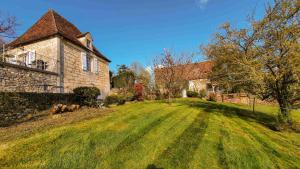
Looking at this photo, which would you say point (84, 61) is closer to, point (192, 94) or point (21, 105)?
point (21, 105)

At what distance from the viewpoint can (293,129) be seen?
22.6 feet

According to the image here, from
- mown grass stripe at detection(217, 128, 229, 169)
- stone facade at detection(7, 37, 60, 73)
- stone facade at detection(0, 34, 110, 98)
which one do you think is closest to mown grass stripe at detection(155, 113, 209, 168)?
mown grass stripe at detection(217, 128, 229, 169)

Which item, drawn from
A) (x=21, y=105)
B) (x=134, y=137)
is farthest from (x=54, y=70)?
(x=134, y=137)

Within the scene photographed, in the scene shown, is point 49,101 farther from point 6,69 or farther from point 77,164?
point 77,164

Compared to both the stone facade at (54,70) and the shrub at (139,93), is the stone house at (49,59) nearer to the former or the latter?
the stone facade at (54,70)

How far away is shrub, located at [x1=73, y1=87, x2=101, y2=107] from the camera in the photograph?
33.4 feet

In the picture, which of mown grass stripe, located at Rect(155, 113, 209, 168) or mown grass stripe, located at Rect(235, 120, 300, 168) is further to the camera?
mown grass stripe, located at Rect(235, 120, 300, 168)

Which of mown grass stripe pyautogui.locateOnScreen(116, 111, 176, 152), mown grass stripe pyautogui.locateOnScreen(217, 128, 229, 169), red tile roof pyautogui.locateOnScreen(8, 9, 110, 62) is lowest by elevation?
mown grass stripe pyautogui.locateOnScreen(217, 128, 229, 169)

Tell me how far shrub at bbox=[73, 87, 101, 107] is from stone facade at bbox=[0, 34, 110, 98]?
161 centimetres

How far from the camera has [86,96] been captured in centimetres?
1028

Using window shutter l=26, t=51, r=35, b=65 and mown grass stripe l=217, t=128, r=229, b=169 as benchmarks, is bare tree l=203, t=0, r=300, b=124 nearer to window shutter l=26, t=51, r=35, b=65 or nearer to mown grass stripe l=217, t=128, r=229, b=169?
→ mown grass stripe l=217, t=128, r=229, b=169

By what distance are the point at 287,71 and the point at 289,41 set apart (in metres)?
1.20

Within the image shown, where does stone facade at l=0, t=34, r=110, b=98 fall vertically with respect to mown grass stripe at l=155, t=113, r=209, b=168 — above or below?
above

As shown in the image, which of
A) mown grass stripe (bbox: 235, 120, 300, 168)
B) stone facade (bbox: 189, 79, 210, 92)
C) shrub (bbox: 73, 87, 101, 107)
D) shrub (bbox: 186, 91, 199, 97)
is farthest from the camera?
stone facade (bbox: 189, 79, 210, 92)
